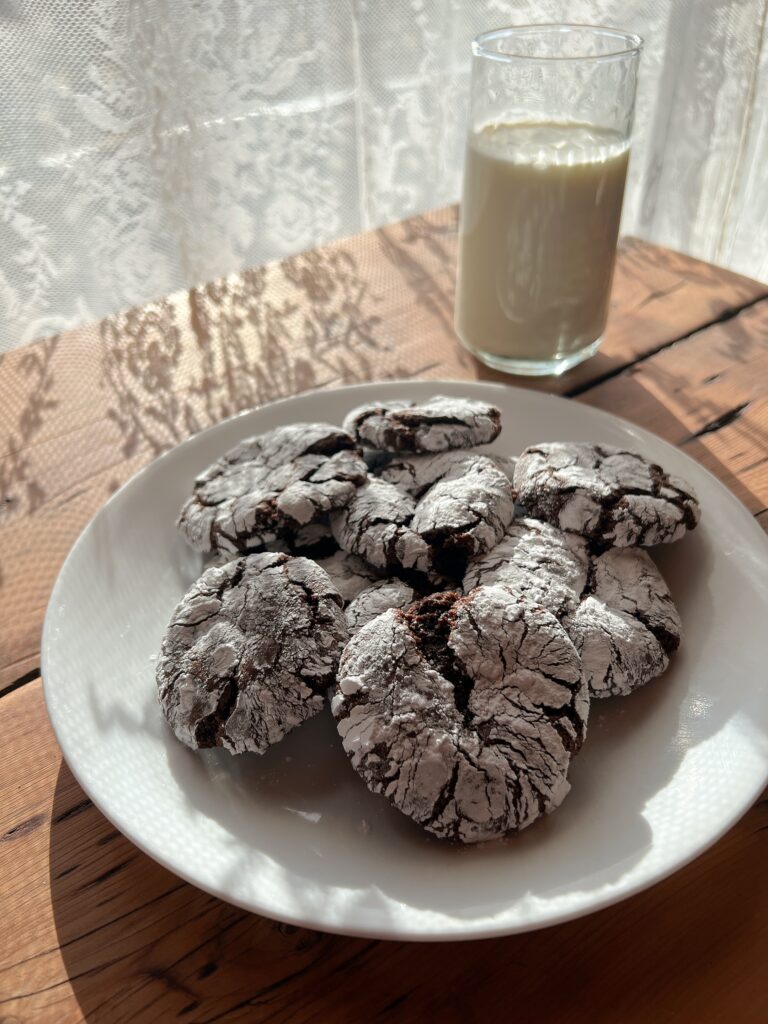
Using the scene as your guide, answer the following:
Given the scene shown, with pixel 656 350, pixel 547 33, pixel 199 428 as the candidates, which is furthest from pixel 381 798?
pixel 547 33

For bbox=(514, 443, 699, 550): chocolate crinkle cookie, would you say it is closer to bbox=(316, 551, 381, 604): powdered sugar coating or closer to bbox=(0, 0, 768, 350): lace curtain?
bbox=(316, 551, 381, 604): powdered sugar coating

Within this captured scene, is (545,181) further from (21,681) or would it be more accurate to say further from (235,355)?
(21,681)

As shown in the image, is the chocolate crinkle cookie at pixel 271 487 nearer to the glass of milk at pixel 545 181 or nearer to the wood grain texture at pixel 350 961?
the wood grain texture at pixel 350 961

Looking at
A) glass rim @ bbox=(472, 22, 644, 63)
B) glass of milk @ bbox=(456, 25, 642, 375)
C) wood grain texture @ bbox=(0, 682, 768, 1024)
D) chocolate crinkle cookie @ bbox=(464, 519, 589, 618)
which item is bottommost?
wood grain texture @ bbox=(0, 682, 768, 1024)

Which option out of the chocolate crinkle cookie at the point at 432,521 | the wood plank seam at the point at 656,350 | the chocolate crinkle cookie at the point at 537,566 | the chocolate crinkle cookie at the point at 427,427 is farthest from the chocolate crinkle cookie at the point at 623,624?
the wood plank seam at the point at 656,350

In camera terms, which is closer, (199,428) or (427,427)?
(427,427)

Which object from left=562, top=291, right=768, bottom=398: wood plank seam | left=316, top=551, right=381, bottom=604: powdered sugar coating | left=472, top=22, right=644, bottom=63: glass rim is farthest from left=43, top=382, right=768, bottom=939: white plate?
left=472, top=22, right=644, bottom=63: glass rim
